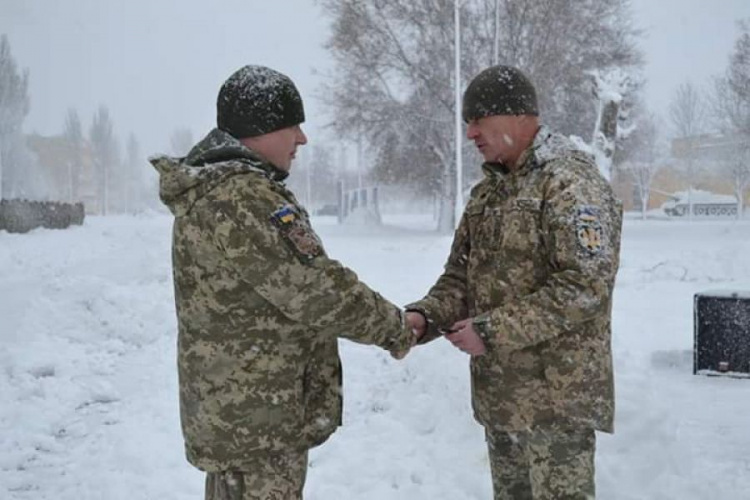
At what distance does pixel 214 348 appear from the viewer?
7.96 ft

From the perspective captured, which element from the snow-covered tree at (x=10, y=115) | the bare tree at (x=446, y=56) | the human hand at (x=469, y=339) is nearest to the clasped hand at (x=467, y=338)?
the human hand at (x=469, y=339)

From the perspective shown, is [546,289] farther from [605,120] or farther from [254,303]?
[605,120]

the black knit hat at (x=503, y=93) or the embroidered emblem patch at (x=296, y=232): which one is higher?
the black knit hat at (x=503, y=93)

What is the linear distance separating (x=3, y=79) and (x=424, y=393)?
59.4 meters

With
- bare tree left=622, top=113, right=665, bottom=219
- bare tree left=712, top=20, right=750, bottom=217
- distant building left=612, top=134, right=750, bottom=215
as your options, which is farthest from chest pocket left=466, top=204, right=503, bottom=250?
bare tree left=622, top=113, right=665, bottom=219

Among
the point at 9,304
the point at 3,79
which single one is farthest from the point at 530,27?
the point at 3,79

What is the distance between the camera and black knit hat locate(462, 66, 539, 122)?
2.74 metres

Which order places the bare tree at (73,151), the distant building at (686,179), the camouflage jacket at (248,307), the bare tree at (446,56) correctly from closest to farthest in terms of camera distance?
the camouflage jacket at (248,307), the bare tree at (446,56), the distant building at (686,179), the bare tree at (73,151)

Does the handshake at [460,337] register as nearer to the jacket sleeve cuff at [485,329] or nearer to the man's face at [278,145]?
the jacket sleeve cuff at [485,329]

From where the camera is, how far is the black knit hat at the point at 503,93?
108 inches

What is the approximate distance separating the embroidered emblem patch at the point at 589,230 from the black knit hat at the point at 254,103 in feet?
3.67

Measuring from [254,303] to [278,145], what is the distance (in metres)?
0.60

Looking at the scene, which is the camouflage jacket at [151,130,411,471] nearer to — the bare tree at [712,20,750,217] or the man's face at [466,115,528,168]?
the man's face at [466,115,528,168]

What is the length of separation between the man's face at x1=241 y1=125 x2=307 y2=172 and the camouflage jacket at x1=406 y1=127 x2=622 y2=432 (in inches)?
33.1
